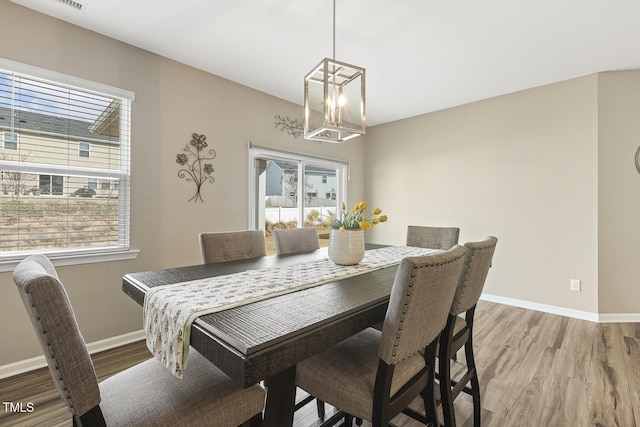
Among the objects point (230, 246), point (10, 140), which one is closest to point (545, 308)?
point (230, 246)

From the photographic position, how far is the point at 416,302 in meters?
1.02

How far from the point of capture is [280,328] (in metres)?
0.92

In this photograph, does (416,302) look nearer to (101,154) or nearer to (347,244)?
(347,244)

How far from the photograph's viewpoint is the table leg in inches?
42.6

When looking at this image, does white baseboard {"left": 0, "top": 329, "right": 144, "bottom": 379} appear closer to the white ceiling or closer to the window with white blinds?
the window with white blinds

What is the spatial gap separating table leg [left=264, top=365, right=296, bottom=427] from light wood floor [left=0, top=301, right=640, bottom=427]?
72cm

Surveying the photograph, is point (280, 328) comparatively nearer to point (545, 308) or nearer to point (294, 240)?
point (294, 240)

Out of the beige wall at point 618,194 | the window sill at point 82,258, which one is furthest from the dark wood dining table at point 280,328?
the beige wall at point 618,194

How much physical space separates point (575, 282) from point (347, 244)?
9.76 ft

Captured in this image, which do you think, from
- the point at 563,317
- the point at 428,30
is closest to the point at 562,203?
the point at 563,317

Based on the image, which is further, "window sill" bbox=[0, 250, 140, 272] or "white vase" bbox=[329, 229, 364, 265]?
"window sill" bbox=[0, 250, 140, 272]

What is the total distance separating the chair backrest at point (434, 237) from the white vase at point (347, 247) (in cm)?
127

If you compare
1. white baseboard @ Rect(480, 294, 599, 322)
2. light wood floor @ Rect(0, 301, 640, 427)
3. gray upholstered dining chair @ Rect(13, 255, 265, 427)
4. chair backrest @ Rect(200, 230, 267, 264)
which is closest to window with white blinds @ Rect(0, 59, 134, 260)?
light wood floor @ Rect(0, 301, 640, 427)

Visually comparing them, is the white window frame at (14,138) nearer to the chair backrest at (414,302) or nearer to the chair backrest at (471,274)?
the chair backrest at (414,302)
